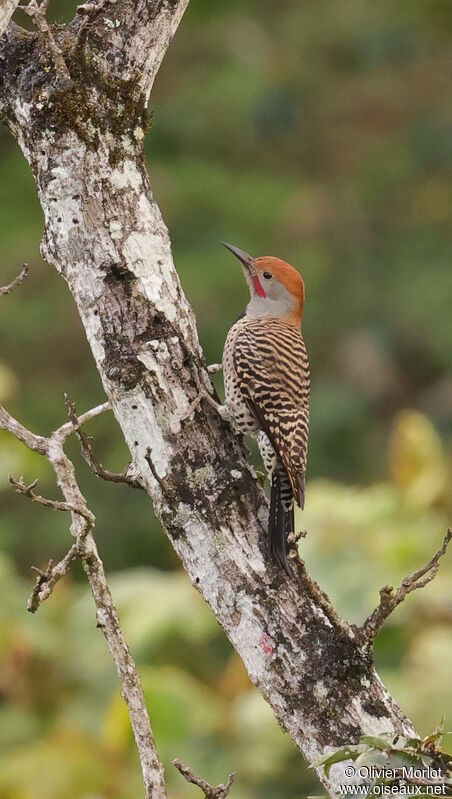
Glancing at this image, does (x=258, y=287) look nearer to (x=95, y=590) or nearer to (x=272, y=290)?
(x=272, y=290)

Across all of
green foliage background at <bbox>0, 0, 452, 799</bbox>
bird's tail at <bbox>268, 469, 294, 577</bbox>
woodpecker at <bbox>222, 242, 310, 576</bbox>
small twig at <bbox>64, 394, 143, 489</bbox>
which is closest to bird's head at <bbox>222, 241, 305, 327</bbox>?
woodpecker at <bbox>222, 242, 310, 576</bbox>

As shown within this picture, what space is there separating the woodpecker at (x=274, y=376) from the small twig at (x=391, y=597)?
627 mm

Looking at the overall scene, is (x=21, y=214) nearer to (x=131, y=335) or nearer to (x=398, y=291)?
(x=398, y=291)

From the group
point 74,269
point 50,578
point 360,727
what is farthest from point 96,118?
point 360,727

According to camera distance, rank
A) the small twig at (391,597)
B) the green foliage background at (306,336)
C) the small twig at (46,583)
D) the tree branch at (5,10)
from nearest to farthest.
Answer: the tree branch at (5,10), the small twig at (391,597), the small twig at (46,583), the green foliage background at (306,336)

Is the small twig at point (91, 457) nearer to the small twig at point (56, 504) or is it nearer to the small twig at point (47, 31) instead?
the small twig at point (56, 504)

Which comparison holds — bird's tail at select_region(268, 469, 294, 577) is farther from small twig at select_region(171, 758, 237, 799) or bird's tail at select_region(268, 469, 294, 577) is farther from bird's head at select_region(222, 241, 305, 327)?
bird's head at select_region(222, 241, 305, 327)

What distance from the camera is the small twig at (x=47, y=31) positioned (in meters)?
3.11

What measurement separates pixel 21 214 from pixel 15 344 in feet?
4.02

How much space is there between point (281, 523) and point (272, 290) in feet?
6.02

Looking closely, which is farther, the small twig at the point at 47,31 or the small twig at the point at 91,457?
the small twig at the point at 91,457

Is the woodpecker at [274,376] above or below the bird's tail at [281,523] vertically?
above

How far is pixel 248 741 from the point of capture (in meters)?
5.86

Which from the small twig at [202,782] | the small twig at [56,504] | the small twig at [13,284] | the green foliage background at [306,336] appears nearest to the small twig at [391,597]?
the small twig at [202,782]
